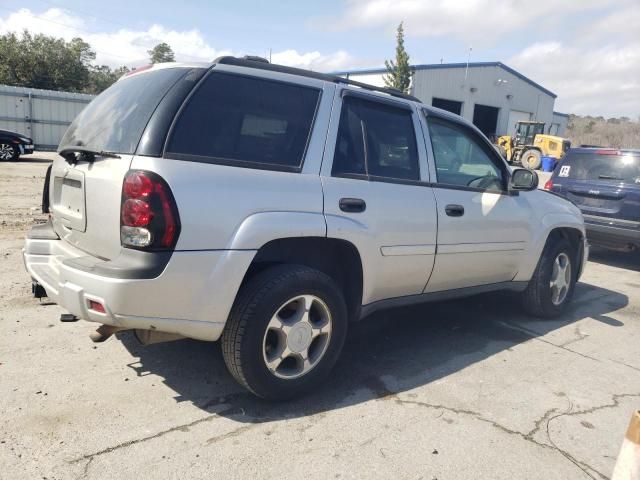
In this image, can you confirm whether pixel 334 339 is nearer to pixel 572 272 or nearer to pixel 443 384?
pixel 443 384

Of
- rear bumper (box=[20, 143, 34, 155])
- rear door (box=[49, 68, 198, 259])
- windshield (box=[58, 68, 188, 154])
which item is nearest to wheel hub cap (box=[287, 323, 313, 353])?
rear door (box=[49, 68, 198, 259])

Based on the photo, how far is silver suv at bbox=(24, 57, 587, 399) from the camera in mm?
2549

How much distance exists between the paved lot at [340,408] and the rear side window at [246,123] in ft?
4.82

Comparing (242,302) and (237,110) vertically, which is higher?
(237,110)

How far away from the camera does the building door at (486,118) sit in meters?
39.4

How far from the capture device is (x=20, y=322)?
13.1 ft

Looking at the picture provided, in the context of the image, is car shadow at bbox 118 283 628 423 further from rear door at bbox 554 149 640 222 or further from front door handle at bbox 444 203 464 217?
rear door at bbox 554 149 640 222

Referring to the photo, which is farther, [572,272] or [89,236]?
[572,272]

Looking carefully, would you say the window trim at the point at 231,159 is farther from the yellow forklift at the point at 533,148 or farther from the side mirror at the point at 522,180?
the yellow forklift at the point at 533,148

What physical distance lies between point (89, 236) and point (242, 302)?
92 centimetres

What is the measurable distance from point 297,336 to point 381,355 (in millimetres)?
1082

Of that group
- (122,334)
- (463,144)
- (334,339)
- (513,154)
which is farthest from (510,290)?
(513,154)

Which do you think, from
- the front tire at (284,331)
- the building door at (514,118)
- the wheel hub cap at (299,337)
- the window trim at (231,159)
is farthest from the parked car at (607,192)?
the building door at (514,118)

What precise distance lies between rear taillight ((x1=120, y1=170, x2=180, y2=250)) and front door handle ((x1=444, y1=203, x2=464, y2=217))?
2.08m
